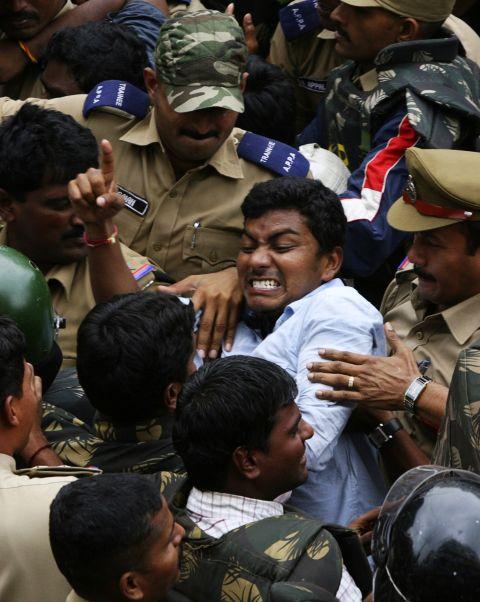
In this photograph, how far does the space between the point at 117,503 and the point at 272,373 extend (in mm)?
654

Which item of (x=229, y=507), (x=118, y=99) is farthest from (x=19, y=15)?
(x=229, y=507)

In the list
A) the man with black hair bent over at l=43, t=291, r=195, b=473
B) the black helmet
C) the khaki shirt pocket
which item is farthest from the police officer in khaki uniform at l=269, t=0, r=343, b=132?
the black helmet

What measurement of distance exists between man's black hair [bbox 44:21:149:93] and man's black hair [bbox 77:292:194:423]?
242cm

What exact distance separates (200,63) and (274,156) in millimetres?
497

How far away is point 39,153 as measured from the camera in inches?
175

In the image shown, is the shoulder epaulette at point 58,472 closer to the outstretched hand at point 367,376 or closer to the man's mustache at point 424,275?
the outstretched hand at point 367,376

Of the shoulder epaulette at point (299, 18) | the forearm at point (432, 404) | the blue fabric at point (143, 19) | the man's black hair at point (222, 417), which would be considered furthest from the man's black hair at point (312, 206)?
the shoulder epaulette at point (299, 18)

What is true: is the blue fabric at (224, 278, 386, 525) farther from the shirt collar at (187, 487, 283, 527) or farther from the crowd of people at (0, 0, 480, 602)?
the shirt collar at (187, 487, 283, 527)

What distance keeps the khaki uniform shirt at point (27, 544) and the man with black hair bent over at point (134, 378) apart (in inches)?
15.9

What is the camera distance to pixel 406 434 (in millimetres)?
3910

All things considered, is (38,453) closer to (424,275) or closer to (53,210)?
(53,210)

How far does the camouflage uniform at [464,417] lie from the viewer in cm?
293

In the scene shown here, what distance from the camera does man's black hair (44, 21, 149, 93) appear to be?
5.62 m

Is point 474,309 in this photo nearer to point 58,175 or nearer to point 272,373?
point 272,373
